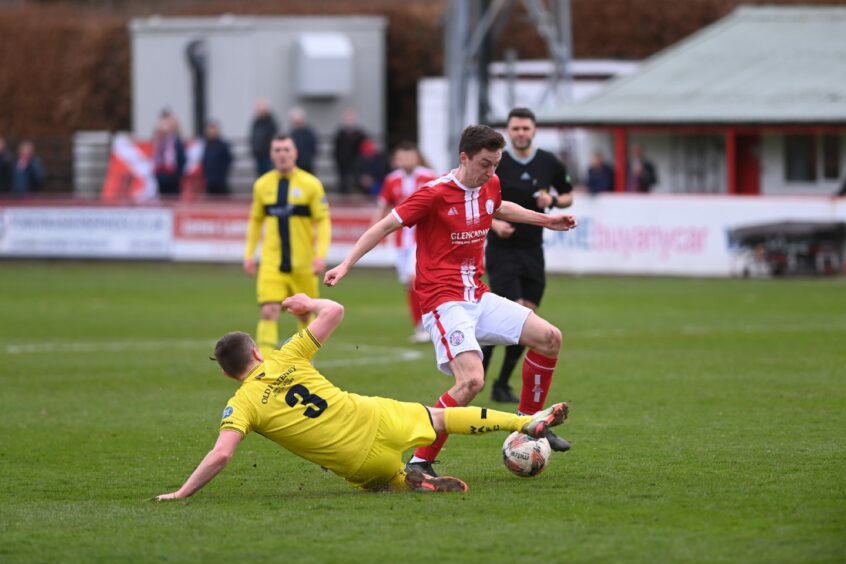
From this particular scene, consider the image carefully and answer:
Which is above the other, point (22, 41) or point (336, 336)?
point (22, 41)

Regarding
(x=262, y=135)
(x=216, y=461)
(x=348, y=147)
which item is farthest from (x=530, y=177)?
(x=348, y=147)

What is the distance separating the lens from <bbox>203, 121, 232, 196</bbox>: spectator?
3328 centimetres

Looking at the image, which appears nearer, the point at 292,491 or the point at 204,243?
the point at 292,491

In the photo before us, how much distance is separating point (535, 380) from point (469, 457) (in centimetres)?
72

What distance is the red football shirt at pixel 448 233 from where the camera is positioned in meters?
9.55

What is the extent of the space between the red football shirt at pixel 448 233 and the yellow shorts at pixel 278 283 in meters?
5.94

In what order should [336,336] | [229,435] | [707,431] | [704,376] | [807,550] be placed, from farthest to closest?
[336,336] < [704,376] < [707,431] < [229,435] < [807,550]

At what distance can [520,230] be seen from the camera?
12.8 metres

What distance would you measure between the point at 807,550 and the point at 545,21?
28199 mm

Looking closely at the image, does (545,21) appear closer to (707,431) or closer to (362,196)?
(362,196)

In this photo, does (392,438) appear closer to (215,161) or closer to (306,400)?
(306,400)

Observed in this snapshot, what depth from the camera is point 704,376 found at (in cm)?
1438

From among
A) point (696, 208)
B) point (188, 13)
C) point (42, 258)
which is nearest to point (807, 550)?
point (696, 208)

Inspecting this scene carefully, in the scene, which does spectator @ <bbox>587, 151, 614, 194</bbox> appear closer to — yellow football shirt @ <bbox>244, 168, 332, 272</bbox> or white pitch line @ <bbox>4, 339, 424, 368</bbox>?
white pitch line @ <bbox>4, 339, 424, 368</bbox>
